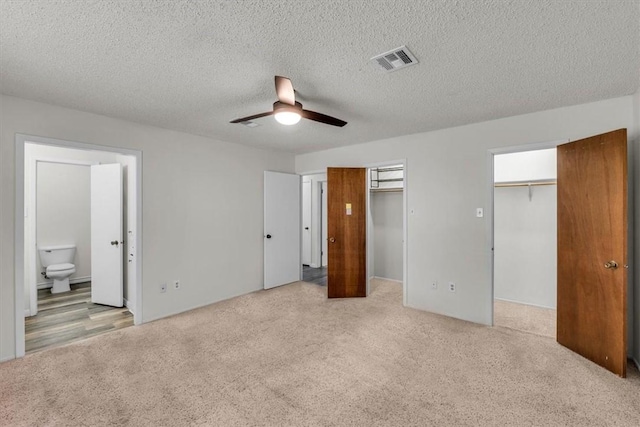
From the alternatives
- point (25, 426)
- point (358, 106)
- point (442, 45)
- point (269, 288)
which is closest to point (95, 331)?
point (25, 426)

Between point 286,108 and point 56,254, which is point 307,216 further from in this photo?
point 286,108

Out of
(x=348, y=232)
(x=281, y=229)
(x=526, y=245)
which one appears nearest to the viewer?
(x=526, y=245)

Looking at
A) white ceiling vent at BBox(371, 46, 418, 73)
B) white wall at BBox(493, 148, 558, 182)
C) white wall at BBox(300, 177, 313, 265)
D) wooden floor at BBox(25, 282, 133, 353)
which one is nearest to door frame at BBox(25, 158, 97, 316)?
wooden floor at BBox(25, 282, 133, 353)

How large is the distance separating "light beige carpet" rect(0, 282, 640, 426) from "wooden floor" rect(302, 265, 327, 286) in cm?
208

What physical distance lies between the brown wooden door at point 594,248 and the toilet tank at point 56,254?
23.7 feet

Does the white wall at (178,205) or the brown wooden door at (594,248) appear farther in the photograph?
the white wall at (178,205)

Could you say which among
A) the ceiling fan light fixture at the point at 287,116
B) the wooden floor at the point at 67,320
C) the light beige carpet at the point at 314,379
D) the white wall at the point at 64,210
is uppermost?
the ceiling fan light fixture at the point at 287,116

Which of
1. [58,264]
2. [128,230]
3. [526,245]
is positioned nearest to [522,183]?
[526,245]

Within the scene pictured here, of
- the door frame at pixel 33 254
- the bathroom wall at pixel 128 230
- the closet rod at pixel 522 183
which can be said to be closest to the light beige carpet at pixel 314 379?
the bathroom wall at pixel 128 230

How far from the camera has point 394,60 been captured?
200cm

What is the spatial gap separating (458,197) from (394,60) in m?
2.28

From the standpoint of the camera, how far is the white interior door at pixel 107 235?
160 inches

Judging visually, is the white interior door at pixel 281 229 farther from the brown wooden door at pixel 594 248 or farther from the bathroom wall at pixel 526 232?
the brown wooden door at pixel 594 248

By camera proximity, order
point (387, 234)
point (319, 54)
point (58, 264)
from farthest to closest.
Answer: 1. point (387, 234)
2. point (58, 264)
3. point (319, 54)
